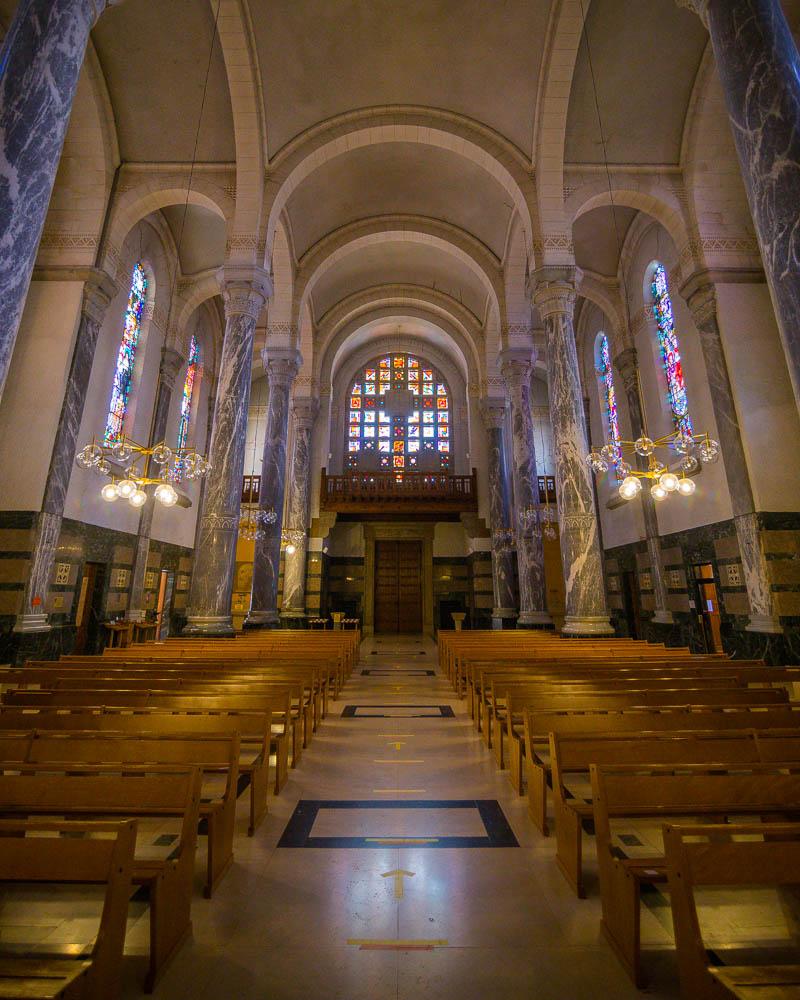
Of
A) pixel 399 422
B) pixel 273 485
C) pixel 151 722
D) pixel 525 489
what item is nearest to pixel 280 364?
pixel 273 485

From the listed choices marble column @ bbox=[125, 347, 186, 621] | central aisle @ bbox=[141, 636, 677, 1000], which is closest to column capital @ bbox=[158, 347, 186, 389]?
marble column @ bbox=[125, 347, 186, 621]

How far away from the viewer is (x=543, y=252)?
29.8 feet

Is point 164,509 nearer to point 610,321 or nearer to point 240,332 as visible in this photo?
point 240,332

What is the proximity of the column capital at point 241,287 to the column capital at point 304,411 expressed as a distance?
718cm

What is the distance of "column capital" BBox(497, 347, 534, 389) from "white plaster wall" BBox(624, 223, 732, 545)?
9.21 feet

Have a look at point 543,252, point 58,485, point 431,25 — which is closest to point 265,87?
point 431,25

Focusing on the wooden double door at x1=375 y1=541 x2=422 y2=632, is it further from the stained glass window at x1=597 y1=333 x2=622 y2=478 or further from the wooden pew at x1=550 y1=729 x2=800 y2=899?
the wooden pew at x1=550 y1=729 x2=800 y2=899

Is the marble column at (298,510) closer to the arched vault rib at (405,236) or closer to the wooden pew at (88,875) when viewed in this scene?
the arched vault rib at (405,236)

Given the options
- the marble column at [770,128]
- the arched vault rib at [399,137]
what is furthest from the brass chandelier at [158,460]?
the marble column at [770,128]

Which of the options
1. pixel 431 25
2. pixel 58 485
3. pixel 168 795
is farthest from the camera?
pixel 431 25

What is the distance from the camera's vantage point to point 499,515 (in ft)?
50.8

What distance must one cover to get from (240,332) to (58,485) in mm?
4120

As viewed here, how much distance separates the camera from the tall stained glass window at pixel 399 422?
19.7 m

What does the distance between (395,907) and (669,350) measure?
1227cm
